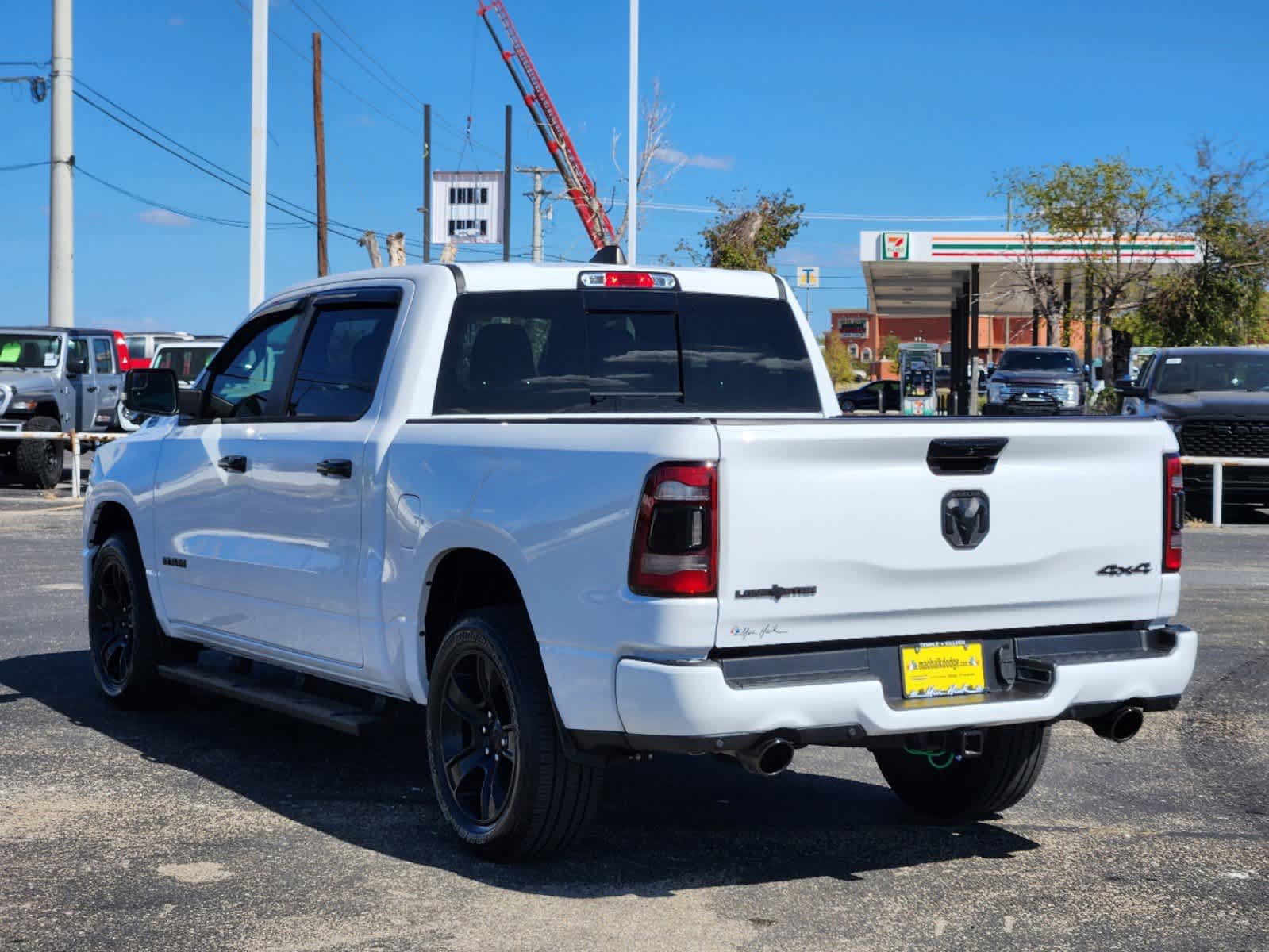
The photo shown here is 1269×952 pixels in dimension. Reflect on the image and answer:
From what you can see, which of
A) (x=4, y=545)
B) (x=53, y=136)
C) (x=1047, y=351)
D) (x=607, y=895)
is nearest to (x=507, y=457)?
(x=607, y=895)

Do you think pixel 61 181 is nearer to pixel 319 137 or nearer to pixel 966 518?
pixel 319 137

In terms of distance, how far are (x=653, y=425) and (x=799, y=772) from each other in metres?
2.70

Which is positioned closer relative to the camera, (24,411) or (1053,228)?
(24,411)

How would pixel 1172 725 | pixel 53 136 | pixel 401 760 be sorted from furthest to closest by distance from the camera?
pixel 53 136 → pixel 1172 725 → pixel 401 760

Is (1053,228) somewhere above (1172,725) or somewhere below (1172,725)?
above

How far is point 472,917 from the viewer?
16.2 feet

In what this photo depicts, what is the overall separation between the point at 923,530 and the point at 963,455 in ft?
0.89

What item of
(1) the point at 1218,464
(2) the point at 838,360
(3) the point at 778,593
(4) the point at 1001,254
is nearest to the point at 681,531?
(3) the point at 778,593

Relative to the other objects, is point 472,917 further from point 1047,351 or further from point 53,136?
point 1047,351

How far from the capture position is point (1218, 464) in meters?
19.2

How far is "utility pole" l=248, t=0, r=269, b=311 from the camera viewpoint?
20.9 metres

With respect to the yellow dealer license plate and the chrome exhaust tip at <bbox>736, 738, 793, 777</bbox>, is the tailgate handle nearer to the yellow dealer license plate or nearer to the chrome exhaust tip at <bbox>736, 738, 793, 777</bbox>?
the yellow dealer license plate

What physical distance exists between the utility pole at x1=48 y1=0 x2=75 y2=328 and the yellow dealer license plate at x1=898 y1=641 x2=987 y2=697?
29.2 meters

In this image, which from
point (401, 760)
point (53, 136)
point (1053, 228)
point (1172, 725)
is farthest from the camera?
point (1053, 228)
